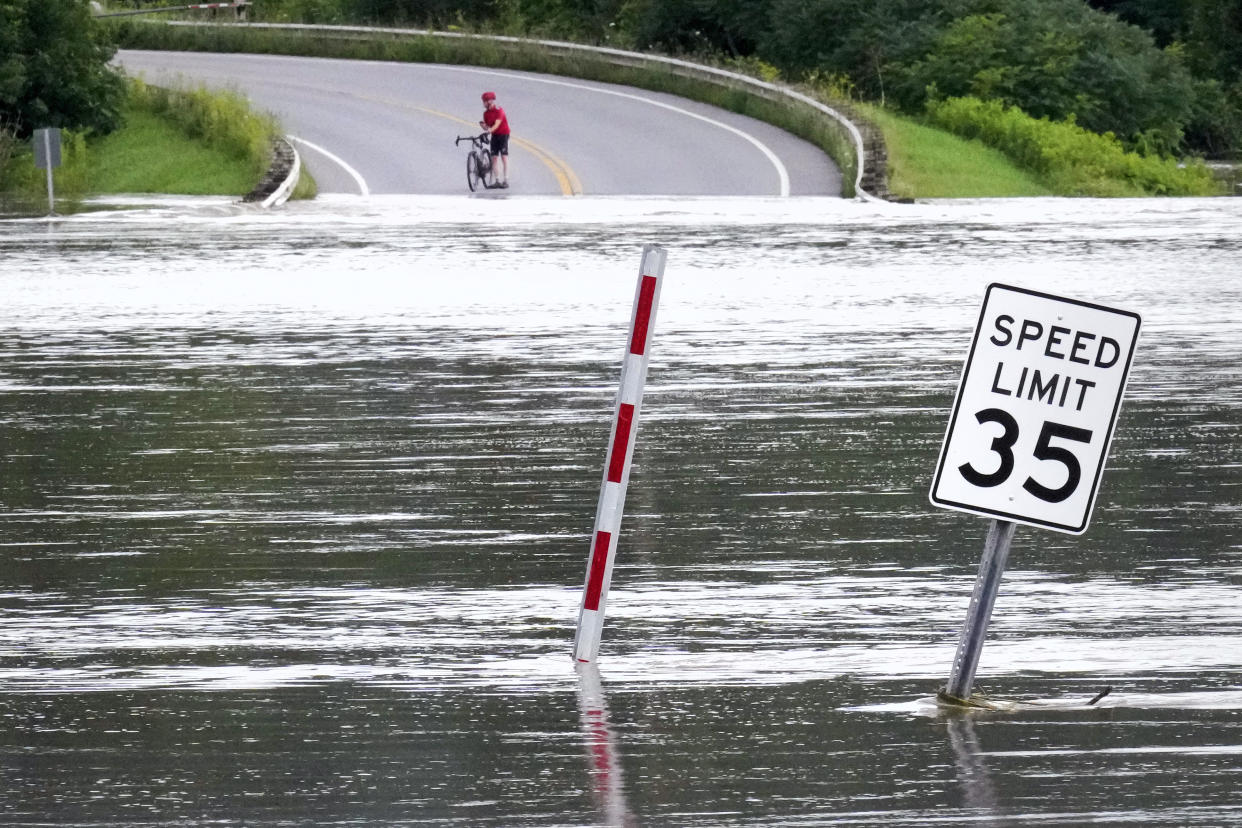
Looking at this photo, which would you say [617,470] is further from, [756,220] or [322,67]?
[322,67]

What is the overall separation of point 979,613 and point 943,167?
3077cm

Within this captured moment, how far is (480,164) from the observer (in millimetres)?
36438

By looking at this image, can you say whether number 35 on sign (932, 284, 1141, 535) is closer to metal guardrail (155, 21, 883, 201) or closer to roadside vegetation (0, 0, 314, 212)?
metal guardrail (155, 21, 883, 201)

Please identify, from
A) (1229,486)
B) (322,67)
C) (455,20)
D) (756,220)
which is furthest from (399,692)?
(455,20)

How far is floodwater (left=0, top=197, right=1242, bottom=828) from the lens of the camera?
5742 mm

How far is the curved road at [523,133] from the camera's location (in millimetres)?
37219

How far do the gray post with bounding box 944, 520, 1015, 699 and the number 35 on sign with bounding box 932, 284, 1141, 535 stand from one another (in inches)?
5.6

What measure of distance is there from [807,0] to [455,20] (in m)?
18.7

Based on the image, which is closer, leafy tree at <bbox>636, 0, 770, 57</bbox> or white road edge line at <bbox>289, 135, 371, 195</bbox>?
white road edge line at <bbox>289, 135, 371, 195</bbox>

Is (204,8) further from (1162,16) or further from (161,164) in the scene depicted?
(161,164)

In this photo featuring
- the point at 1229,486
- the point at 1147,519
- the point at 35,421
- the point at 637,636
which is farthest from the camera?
the point at 35,421

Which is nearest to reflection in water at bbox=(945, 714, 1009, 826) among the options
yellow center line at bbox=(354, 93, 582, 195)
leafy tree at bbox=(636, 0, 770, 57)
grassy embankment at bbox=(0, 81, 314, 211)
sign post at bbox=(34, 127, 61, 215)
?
sign post at bbox=(34, 127, 61, 215)

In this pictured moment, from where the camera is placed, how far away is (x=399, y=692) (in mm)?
6645

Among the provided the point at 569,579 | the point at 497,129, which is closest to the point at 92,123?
the point at 497,129
